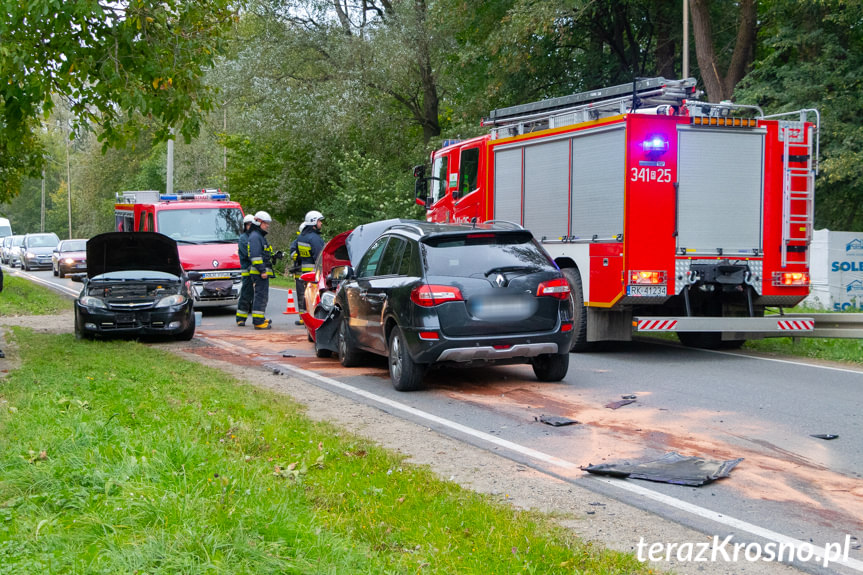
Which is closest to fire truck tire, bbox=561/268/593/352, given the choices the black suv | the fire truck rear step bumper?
the fire truck rear step bumper

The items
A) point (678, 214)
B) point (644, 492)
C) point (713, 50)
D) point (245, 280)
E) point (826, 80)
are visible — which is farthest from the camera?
point (713, 50)

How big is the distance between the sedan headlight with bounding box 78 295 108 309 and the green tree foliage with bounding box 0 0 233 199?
270 cm

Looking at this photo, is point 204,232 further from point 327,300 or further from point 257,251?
point 327,300

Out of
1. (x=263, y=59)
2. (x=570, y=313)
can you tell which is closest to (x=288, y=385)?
(x=570, y=313)

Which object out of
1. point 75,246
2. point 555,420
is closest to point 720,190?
point 555,420

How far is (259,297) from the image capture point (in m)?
16.3

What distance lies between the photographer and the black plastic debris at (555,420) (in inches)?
305

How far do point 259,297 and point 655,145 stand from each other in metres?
7.76

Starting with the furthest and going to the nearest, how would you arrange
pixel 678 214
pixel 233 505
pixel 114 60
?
1. pixel 678 214
2. pixel 114 60
3. pixel 233 505

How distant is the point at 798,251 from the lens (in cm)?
1213

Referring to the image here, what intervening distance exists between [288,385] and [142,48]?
183 inches

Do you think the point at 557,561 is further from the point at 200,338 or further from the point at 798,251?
the point at 200,338

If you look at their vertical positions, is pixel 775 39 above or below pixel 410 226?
above

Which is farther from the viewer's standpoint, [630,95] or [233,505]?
[630,95]
